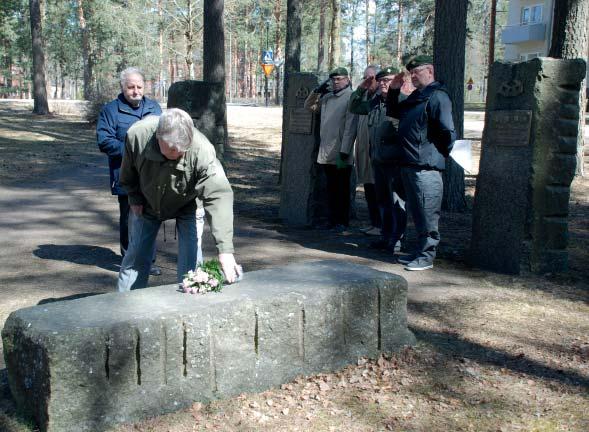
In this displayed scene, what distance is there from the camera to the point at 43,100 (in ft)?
94.2

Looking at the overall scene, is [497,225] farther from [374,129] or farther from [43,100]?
[43,100]

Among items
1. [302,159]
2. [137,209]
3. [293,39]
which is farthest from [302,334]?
[293,39]

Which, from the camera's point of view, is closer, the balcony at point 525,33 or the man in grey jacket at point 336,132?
the man in grey jacket at point 336,132

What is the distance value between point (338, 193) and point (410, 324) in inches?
134

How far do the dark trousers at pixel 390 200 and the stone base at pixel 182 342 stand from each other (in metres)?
2.61

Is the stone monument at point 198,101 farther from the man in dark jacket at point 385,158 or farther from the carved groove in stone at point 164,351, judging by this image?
the carved groove in stone at point 164,351

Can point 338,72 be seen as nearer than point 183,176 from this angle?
No

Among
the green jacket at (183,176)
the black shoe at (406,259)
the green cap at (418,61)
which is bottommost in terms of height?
the black shoe at (406,259)

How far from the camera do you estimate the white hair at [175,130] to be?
11.4ft

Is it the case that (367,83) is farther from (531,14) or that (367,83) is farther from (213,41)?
(531,14)

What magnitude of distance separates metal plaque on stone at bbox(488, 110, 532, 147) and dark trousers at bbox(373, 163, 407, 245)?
3.31ft

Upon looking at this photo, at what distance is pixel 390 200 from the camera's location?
276 inches

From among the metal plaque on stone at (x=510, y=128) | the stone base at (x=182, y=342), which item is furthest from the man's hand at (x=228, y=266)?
the metal plaque on stone at (x=510, y=128)

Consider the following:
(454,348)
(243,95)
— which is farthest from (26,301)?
(243,95)
